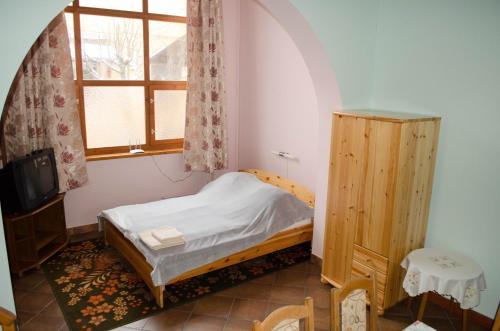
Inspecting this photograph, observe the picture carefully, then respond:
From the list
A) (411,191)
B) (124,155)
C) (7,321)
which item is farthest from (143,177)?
(7,321)

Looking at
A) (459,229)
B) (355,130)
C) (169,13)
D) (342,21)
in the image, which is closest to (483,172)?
(459,229)

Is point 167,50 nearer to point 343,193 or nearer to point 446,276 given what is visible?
point 343,193

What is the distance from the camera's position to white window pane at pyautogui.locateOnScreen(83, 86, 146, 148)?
4.82 m

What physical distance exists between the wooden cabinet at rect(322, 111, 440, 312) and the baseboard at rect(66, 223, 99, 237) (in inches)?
114

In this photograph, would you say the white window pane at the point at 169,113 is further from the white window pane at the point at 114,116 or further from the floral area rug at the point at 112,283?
the floral area rug at the point at 112,283

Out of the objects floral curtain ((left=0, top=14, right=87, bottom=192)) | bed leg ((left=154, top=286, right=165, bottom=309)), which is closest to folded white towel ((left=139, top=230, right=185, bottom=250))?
bed leg ((left=154, top=286, right=165, bottom=309))

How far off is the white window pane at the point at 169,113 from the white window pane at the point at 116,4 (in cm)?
102

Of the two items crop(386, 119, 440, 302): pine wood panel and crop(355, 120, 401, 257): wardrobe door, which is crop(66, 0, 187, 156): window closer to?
crop(355, 120, 401, 257): wardrobe door

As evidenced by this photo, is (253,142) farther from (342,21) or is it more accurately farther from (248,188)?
(342,21)

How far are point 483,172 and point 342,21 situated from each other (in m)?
1.65

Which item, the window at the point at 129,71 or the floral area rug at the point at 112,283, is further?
the window at the point at 129,71

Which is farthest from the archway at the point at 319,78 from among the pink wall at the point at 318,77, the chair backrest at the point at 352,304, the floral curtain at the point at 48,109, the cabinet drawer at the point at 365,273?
the floral curtain at the point at 48,109

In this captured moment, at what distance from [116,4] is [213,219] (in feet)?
9.09

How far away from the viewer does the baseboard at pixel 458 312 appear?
10.5 ft
